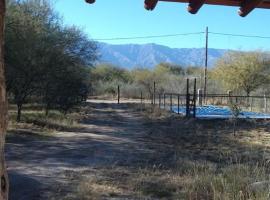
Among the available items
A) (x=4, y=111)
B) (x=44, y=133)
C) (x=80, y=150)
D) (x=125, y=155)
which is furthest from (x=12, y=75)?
(x=4, y=111)

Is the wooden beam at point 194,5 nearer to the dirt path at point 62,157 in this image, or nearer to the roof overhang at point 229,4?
the roof overhang at point 229,4

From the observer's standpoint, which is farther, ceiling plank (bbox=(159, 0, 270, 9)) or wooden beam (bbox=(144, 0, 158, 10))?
ceiling plank (bbox=(159, 0, 270, 9))

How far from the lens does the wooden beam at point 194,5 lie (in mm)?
5737

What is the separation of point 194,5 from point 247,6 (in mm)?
553

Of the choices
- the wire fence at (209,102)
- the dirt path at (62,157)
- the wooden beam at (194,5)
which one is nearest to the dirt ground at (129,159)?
the dirt path at (62,157)

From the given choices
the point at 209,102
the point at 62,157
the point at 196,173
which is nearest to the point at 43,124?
the point at 62,157

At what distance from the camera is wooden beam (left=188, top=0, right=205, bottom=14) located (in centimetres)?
574

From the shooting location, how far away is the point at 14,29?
23.4 metres

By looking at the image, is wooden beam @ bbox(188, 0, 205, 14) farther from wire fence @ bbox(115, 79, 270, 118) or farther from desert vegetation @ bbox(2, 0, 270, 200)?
wire fence @ bbox(115, 79, 270, 118)

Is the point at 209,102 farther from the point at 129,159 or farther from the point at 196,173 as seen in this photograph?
the point at 196,173

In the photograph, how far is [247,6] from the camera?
586 cm

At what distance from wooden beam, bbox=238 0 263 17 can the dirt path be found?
543cm

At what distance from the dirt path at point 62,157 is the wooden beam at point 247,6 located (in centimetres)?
543

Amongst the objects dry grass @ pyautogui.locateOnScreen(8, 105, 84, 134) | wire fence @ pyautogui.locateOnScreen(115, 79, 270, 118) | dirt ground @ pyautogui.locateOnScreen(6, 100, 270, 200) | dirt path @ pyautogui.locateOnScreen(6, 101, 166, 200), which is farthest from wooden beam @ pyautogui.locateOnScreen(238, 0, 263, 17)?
wire fence @ pyautogui.locateOnScreen(115, 79, 270, 118)
